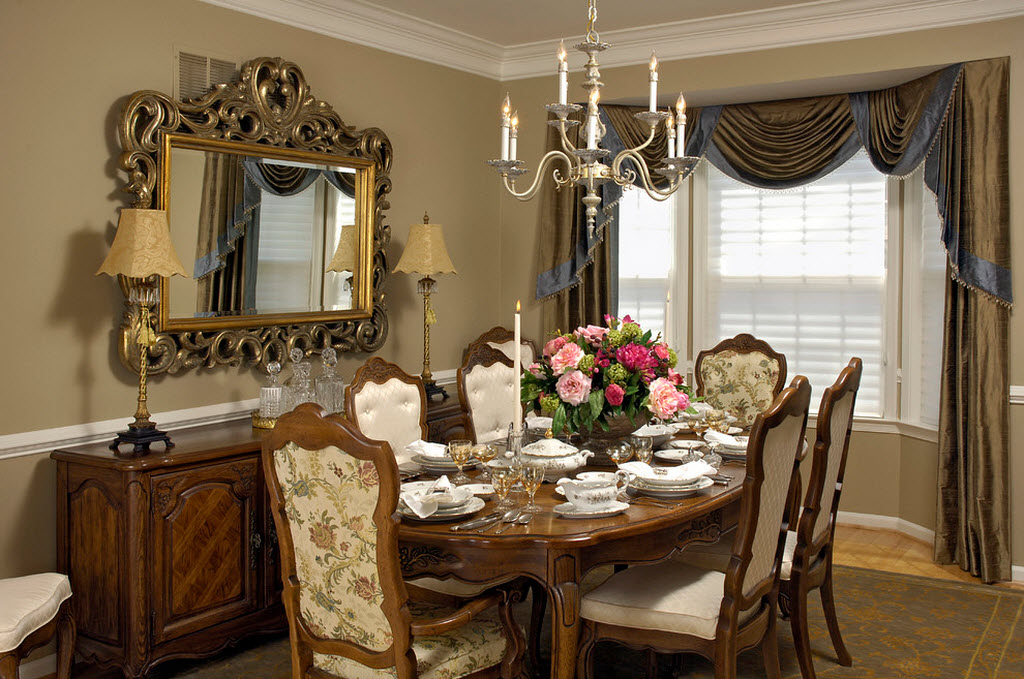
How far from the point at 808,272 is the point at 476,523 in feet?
12.1

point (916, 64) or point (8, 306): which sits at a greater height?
point (916, 64)

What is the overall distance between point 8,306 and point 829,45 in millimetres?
4044

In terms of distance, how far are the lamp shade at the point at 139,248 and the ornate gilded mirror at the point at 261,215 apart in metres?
0.25

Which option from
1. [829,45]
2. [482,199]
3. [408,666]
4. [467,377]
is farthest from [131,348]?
[829,45]

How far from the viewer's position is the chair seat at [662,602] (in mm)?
2654

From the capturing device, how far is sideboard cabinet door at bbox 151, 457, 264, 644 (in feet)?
10.7

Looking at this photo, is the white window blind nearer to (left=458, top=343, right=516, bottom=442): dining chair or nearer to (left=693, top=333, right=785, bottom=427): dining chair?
(left=693, top=333, right=785, bottom=427): dining chair

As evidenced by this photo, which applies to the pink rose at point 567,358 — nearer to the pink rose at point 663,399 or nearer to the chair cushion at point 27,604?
the pink rose at point 663,399

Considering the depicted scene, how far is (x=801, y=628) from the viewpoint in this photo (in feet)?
10.4

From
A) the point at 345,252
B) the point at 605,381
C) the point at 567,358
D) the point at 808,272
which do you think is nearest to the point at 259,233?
the point at 345,252

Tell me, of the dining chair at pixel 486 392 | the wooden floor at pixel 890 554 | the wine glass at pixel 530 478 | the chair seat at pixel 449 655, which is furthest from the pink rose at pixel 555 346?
the wooden floor at pixel 890 554

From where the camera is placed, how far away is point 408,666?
2250mm

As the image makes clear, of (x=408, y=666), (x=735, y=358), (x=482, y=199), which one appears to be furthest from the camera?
(x=482, y=199)

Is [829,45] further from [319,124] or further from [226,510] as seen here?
[226,510]
